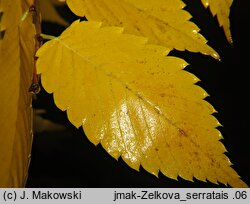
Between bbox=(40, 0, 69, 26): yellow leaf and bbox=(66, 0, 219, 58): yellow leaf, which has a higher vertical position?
bbox=(66, 0, 219, 58): yellow leaf

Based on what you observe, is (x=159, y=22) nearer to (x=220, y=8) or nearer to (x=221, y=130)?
(x=220, y=8)

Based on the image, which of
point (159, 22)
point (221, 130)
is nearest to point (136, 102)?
point (159, 22)

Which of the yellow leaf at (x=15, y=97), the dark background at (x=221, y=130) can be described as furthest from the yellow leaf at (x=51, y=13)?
the yellow leaf at (x=15, y=97)

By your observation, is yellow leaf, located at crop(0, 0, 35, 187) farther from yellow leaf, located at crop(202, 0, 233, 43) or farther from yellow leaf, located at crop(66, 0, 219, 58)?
yellow leaf, located at crop(202, 0, 233, 43)

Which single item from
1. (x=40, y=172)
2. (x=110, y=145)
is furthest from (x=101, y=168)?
(x=110, y=145)

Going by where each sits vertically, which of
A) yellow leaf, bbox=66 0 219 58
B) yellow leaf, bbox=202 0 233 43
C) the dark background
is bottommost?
the dark background

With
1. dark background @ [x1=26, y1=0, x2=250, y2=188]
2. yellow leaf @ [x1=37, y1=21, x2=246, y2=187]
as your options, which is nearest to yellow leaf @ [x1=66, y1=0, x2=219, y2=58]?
yellow leaf @ [x1=37, y1=21, x2=246, y2=187]

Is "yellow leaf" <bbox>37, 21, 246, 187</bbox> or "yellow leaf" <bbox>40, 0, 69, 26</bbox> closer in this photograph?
"yellow leaf" <bbox>37, 21, 246, 187</bbox>
